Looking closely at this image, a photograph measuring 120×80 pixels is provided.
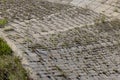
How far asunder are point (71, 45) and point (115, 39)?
1440 mm

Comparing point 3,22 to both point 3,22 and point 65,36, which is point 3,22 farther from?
point 65,36

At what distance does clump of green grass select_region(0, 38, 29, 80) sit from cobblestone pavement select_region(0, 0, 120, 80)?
0.63 ft

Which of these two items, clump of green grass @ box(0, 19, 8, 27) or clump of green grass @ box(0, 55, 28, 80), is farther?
clump of green grass @ box(0, 19, 8, 27)

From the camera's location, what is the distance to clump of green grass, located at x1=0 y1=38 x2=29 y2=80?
270 inches

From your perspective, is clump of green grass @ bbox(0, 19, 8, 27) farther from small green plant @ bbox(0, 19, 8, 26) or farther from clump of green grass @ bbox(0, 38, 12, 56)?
clump of green grass @ bbox(0, 38, 12, 56)

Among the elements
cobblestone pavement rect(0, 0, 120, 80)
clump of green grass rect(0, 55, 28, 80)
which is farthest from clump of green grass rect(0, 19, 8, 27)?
clump of green grass rect(0, 55, 28, 80)

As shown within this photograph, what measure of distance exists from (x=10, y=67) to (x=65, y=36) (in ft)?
7.92

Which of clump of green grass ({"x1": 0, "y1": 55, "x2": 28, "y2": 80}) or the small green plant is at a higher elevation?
the small green plant

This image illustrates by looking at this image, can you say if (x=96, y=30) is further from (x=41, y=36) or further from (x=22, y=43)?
(x=22, y=43)

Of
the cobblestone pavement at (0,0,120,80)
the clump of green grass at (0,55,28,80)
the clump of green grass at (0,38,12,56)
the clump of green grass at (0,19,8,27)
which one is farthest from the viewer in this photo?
the clump of green grass at (0,19,8,27)

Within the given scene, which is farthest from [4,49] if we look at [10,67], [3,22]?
[3,22]

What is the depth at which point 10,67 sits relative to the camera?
7.19m

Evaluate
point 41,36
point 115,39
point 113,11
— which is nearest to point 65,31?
point 41,36

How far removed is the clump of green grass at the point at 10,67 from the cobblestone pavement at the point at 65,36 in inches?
7.5
